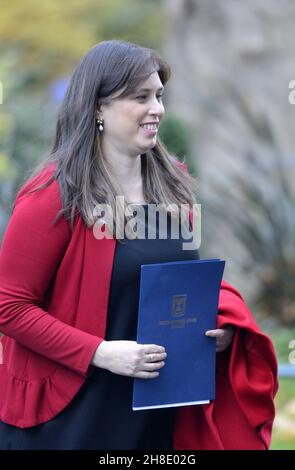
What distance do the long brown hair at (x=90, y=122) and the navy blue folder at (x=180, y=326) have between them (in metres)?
0.27

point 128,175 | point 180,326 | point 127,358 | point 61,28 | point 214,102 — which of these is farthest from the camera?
point 61,28

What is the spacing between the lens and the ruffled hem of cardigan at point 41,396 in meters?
2.81

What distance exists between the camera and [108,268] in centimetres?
280

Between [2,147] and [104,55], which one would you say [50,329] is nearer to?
[104,55]

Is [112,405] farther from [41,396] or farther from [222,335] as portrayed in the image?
[222,335]

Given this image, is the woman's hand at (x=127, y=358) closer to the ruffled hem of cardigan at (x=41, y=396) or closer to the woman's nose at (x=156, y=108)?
the ruffled hem of cardigan at (x=41, y=396)

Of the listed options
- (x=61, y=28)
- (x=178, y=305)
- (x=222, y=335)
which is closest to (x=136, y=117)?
(x=178, y=305)

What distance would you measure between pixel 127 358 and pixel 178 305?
0.74 feet

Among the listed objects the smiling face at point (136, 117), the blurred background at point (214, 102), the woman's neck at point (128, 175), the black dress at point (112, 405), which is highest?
→ the blurred background at point (214, 102)

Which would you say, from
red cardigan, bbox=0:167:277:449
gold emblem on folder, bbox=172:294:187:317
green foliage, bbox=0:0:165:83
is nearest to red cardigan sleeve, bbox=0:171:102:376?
red cardigan, bbox=0:167:277:449

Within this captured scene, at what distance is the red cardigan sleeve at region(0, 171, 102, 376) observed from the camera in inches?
108

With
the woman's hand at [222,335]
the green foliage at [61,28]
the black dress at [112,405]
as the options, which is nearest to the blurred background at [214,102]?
the green foliage at [61,28]

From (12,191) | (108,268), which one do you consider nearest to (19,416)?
(108,268)

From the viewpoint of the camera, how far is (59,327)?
277 cm
